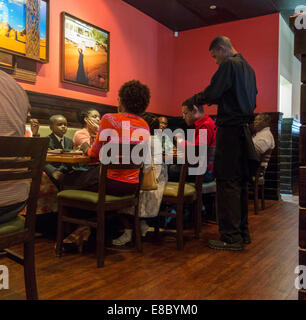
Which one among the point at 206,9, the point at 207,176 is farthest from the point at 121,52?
the point at 207,176

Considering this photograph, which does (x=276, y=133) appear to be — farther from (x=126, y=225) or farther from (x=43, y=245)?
(x=43, y=245)

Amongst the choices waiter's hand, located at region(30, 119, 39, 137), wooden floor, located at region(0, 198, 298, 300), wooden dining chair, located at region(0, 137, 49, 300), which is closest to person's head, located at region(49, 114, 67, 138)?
waiter's hand, located at region(30, 119, 39, 137)

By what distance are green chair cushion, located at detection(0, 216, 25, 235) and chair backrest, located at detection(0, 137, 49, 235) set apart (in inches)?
1.2

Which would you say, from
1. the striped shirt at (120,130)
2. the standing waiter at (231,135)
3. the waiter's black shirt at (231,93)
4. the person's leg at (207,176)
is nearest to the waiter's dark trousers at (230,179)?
the standing waiter at (231,135)

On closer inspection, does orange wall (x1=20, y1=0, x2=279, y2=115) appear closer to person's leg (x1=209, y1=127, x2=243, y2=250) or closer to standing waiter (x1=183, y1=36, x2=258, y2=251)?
standing waiter (x1=183, y1=36, x2=258, y2=251)

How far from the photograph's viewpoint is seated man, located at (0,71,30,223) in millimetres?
1328

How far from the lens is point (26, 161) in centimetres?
137

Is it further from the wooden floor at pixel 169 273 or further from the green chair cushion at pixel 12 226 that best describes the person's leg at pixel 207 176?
the green chair cushion at pixel 12 226

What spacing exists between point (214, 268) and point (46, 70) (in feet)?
9.85

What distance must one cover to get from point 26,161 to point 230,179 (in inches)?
67.6

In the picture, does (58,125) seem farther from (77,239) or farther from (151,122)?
(77,239)

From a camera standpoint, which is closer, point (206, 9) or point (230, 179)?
point (230, 179)
